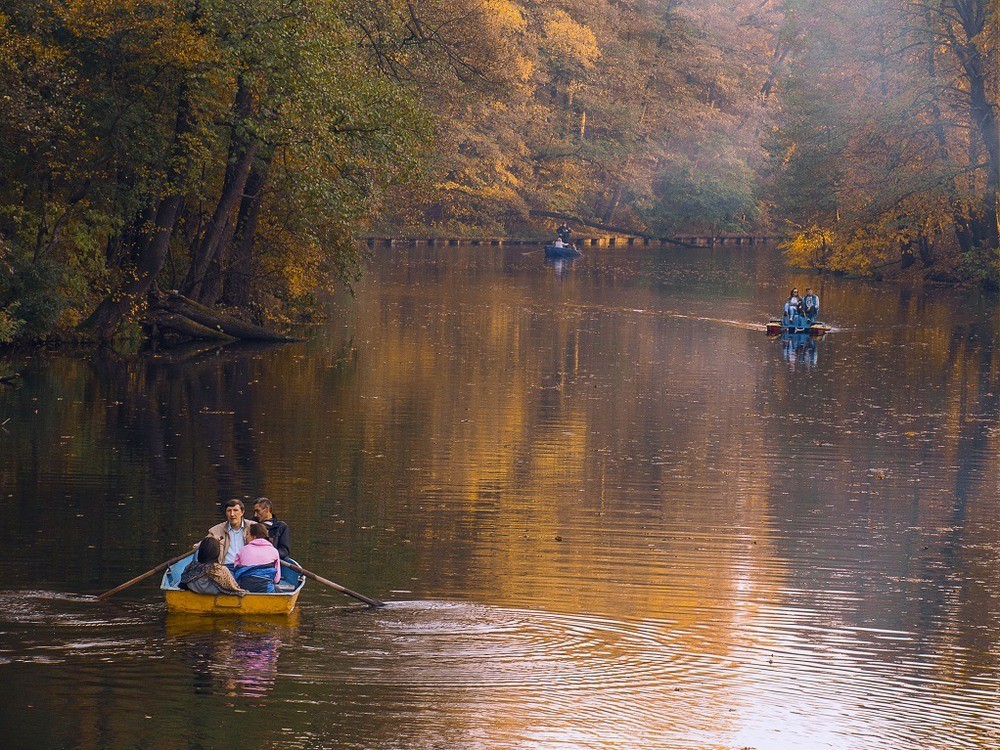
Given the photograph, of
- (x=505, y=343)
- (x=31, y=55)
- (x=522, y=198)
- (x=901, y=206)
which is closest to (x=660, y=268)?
(x=901, y=206)

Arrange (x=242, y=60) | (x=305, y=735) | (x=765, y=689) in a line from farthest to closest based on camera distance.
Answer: (x=242, y=60) → (x=765, y=689) → (x=305, y=735)

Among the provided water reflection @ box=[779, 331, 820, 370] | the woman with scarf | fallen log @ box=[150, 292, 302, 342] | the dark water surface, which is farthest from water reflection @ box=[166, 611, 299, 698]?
water reflection @ box=[779, 331, 820, 370]

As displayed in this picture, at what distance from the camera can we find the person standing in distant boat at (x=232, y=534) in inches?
592

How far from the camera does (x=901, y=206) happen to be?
212 feet

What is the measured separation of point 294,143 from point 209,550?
21.2 meters

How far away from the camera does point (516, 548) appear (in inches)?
711

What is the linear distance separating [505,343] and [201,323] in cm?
827

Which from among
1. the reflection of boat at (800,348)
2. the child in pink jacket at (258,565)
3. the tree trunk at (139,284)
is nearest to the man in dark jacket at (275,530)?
the child in pink jacket at (258,565)

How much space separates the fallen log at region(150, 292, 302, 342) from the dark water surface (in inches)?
54.4

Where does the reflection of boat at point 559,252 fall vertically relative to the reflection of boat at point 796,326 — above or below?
above

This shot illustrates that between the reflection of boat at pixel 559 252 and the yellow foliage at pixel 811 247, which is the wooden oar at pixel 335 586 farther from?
the reflection of boat at pixel 559 252

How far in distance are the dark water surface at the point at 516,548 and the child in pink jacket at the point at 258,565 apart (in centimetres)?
41

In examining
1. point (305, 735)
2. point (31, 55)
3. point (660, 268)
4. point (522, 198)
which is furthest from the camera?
point (522, 198)

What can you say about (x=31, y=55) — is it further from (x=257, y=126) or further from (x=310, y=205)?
(x=310, y=205)
